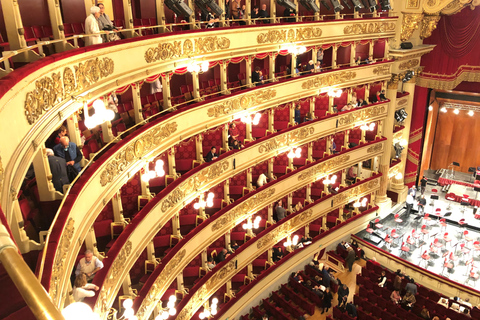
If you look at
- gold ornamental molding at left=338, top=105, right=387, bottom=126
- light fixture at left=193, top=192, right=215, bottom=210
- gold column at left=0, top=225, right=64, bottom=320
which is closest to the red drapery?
gold ornamental molding at left=338, top=105, right=387, bottom=126

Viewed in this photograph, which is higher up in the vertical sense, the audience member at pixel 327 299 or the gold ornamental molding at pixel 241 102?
the gold ornamental molding at pixel 241 102

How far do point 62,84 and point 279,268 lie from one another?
12.7 metres

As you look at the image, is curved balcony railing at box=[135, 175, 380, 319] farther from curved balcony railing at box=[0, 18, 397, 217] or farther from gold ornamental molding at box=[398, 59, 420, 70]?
gold ornamental molding at box=[398, 59, 420, 70]

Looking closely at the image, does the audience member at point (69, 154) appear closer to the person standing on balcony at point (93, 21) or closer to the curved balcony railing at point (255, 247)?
the person standing on balcony at point (93, 21)

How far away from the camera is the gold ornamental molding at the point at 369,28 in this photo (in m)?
16.5

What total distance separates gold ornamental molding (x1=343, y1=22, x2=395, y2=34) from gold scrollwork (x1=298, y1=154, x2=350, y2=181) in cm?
536

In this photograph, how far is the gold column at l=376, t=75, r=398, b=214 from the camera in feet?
64.4

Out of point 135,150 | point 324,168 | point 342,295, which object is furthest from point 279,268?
point 135,150

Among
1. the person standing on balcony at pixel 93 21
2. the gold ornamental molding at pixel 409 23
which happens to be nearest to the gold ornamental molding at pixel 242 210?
the person standing on balcony at pixel 93 21

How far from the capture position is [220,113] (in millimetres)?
12352

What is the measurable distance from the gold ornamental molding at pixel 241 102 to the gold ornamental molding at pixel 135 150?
185cm

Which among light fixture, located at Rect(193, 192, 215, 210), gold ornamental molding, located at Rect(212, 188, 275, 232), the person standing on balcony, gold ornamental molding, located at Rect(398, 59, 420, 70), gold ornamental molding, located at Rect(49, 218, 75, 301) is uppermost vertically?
the person standing on balcony

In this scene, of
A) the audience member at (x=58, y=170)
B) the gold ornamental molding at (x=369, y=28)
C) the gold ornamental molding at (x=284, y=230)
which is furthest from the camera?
the gold ornamental molding at (x=369, y=28)

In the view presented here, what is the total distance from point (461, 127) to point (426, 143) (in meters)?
2.42
